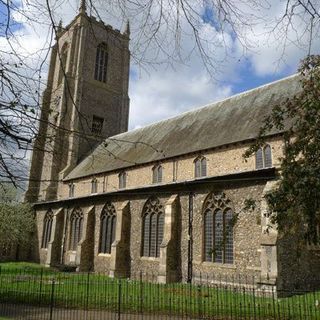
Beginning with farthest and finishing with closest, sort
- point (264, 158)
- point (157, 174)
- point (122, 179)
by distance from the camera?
point (122, 179) < point (157, 174) < point (264, 158)

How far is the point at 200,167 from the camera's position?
23672 mm

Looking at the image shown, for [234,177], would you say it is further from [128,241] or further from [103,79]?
[103,79]

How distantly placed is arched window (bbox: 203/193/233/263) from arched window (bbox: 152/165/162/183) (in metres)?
6.91

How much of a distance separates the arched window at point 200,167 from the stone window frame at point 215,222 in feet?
13.1

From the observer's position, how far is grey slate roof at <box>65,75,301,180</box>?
22.5 metres

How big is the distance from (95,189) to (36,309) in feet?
64.1

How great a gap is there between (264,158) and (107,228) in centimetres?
1154

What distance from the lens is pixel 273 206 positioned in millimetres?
9469

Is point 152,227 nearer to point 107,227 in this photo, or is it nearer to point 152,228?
point 152,228

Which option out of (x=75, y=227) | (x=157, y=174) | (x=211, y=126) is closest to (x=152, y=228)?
(x=157, y=174)

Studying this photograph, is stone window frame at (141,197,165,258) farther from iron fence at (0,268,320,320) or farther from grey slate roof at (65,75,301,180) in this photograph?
iron fence at (0,268,320,320)

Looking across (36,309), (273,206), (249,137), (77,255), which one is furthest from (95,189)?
(273,206)

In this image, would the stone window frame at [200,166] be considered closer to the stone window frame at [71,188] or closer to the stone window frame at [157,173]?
the stone window frame at [157,173]

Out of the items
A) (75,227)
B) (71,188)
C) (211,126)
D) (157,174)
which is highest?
(211,126)
